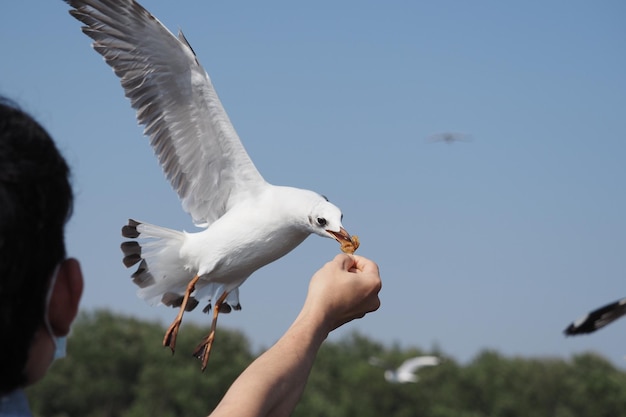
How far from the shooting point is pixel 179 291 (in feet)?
13.0

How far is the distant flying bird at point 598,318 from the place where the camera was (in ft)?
6.74

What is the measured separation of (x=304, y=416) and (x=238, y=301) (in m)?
30.8

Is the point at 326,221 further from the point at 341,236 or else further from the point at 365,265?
the point at 365,265

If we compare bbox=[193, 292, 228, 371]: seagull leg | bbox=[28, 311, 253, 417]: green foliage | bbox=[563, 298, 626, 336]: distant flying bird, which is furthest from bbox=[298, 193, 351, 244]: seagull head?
bbox=[28, 311, 253, 417]: green foliage

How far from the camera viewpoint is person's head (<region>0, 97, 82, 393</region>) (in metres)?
0.96

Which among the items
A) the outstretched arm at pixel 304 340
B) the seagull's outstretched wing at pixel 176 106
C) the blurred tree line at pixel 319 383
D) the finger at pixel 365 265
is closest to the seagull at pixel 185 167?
the seagull's outstretched wing at pixel 176 106

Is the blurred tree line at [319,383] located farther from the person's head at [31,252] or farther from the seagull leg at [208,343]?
the person's head at [31,252]

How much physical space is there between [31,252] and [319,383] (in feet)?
121

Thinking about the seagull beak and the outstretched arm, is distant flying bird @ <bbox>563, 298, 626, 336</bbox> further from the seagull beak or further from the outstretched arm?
the seagull beak

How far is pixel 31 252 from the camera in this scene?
38.6 inches

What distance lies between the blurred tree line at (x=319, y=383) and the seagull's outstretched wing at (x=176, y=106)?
2879 cm

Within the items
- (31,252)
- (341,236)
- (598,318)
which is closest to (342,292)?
(598,318)

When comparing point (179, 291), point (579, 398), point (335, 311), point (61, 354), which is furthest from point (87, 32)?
point (579, 398)

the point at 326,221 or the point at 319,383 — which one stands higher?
the point at 326,221
